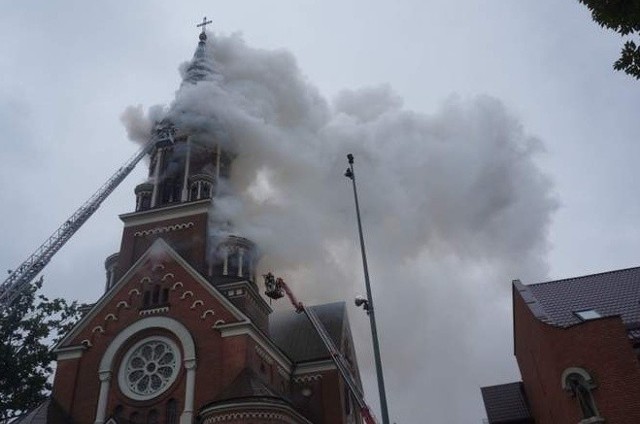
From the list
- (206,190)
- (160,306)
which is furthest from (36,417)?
(206,190)

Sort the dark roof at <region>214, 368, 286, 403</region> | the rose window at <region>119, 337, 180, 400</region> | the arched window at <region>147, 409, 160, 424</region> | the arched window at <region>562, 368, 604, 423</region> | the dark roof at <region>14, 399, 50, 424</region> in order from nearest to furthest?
the arched window at <region>562, 368, 604, 423</region> < the dark roof at <region>214, 368, 286, 403</region> < the dark roof at <region>14, 399, 50, 424</region> < the arched window at <region>147, 409, 160, 424</region> < the rose window at <region>119, 337, 180, 400</region>

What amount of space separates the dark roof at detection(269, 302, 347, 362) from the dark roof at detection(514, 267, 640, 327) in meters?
15.6

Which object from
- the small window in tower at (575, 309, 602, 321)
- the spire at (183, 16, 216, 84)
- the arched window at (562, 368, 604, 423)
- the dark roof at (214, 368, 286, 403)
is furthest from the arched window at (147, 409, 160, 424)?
the spire at (183, 16, 216, 84)

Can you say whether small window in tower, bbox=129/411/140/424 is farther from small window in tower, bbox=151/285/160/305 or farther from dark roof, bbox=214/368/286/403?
small window in tower, bbox=151/285/160/305

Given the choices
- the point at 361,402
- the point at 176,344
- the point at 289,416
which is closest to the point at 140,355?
the point at 176,344

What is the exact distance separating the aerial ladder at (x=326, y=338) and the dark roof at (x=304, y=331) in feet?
1.89

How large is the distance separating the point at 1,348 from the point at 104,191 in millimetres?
14780

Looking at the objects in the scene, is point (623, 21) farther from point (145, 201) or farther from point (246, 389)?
point (145, 201)

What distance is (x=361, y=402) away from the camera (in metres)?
40.0

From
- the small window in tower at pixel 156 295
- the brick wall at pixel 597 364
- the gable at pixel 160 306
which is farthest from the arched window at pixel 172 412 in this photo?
the brick wall at pixel 597 364

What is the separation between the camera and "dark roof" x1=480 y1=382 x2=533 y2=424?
3362cm

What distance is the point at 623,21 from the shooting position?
10.7m

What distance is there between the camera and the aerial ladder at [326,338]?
38656 millimetres

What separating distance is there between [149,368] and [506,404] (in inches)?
806
